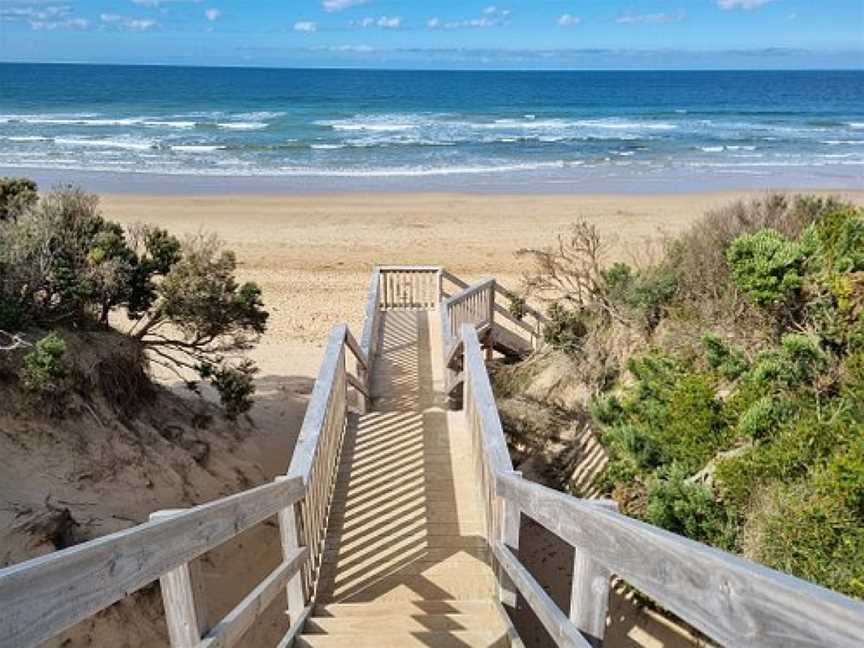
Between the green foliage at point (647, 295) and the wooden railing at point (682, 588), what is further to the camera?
the green foliage at point (647, 295)

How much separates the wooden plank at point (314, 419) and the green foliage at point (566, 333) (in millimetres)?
4384

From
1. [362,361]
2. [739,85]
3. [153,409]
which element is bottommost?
[153,409]

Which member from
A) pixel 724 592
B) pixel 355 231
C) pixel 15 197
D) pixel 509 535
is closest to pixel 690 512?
pixel 509 535

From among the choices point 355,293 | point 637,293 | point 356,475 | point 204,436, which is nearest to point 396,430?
point 356,475

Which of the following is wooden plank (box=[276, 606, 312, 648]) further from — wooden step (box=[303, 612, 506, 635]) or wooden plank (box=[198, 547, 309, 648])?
wooden plank (box=[198, 547, 309, 648])

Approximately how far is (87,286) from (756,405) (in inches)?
246

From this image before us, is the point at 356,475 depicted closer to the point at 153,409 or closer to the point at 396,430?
the point at 396,430

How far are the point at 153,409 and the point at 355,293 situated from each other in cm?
809

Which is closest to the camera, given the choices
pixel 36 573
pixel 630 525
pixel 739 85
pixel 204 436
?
pixel 36 573

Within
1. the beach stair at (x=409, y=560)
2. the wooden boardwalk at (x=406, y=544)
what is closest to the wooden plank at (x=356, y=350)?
the beach stair at (x=409, y=560)

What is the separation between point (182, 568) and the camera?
203 centimetres

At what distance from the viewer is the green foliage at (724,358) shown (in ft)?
20.5

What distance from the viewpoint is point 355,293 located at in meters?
15.8

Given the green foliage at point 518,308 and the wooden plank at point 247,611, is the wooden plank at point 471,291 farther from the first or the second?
the wooden plank at point 247,611
